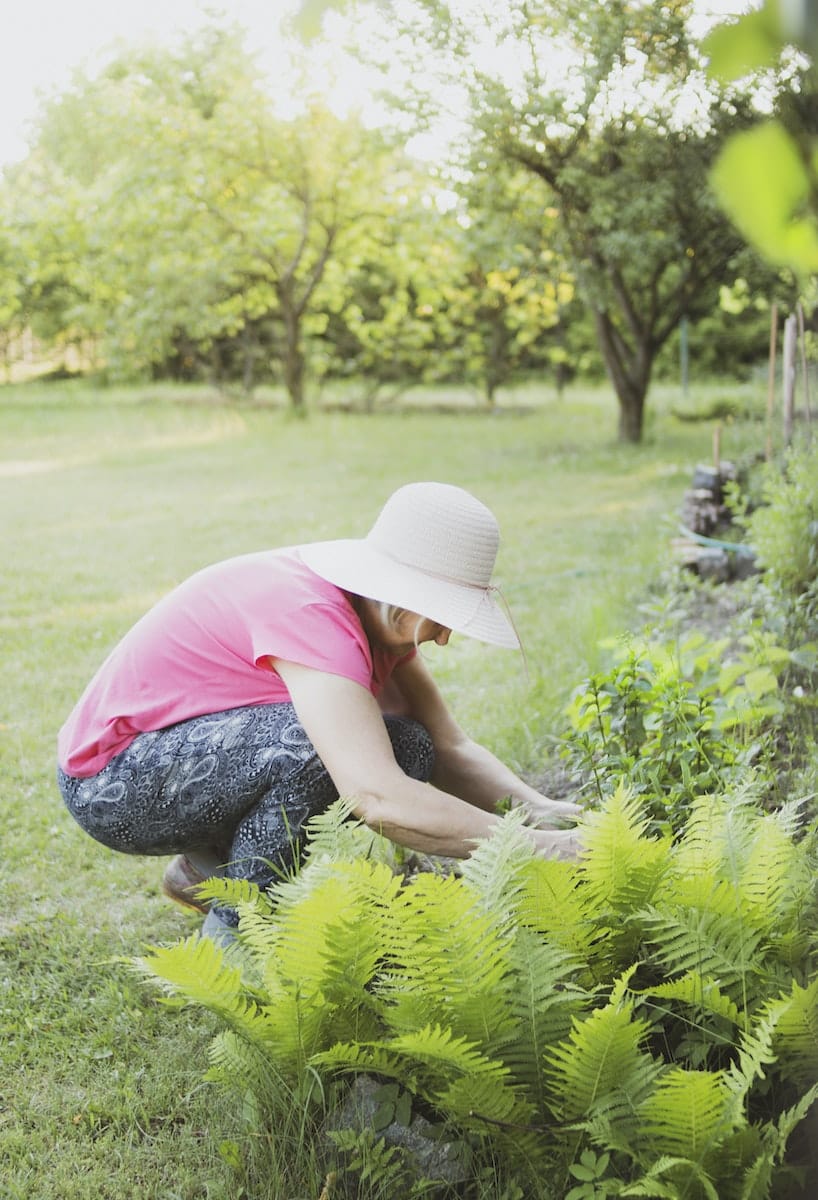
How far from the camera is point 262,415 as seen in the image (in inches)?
656

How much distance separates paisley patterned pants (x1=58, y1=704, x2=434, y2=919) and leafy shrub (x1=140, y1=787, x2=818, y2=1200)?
37 cm

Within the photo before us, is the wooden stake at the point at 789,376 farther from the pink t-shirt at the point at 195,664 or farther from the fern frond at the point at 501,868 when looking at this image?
the fern frond at the point at 501,868

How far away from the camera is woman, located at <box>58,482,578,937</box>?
235 cm

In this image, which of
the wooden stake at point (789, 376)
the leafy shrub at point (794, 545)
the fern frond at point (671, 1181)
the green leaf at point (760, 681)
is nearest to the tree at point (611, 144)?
the wooden stake at point (789, 376)

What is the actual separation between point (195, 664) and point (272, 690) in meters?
0.18

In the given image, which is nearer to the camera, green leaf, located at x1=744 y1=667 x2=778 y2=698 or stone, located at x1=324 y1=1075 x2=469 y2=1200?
stone, located at x1=324 y1=1075 x2=469 y2=1200

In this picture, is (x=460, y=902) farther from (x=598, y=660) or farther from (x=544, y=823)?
(x=598, y=660)

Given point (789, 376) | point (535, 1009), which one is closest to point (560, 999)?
point (535, 1009)

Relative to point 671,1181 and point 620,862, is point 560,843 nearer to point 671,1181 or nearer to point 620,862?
point 620,862

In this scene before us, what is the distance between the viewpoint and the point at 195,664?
2.63 meters

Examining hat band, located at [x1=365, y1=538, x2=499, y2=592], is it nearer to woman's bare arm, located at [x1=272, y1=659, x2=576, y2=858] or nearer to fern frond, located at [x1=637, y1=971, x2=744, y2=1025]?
woman's bare arm, located at [x1=272, y1=659, x2=576, y2=858]

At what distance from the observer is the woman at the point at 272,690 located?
2.35 metres

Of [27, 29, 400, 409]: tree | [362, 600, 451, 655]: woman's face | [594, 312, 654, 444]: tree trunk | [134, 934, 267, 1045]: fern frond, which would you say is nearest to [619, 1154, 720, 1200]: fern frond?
[134, 934, 267, 1045]: fern frond

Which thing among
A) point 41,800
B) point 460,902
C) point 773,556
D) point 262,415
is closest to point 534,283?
point 262,415
